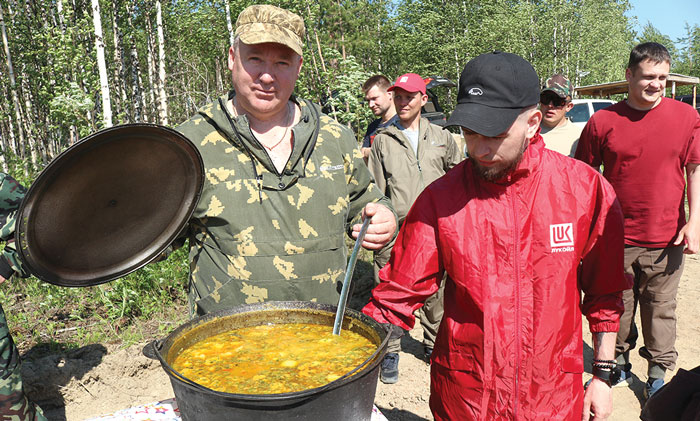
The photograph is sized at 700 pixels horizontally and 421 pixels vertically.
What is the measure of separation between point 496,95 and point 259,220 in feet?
3.48

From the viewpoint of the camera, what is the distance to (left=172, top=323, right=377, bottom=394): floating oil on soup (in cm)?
146

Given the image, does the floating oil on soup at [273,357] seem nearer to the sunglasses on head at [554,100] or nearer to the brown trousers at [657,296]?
the brown trousers at [657,296]

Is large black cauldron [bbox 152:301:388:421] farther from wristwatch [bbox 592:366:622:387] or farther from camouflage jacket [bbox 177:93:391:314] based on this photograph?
wristwatch [bbox 592:366:622:387]

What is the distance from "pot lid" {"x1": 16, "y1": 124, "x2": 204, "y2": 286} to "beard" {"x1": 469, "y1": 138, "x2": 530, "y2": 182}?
1.01 m

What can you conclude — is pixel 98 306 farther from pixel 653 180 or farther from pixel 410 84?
pixel 653 180

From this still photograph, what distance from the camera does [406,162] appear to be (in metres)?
4.73

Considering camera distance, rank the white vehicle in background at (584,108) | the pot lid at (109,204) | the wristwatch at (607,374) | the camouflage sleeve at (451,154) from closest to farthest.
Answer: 1. the pot lid at (109,204)
2. the wristwatch at (607,374)
3. the camouflage sleeve at (451,154)
4. the white vehicle in background at (584,108)

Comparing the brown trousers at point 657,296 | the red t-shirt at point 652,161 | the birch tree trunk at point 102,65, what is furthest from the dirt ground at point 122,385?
the birch tree trunk at point 102,65

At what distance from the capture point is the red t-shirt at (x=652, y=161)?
376cm

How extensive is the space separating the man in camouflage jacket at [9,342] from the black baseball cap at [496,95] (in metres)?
2.71

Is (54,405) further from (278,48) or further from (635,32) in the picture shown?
(635,32)

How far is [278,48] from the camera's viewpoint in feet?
6.69

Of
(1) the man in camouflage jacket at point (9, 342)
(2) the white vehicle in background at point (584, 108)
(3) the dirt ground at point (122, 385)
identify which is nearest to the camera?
(1) the man in camouflage jacket at point (9, 342)

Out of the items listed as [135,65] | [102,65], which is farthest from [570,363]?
[135,65]
